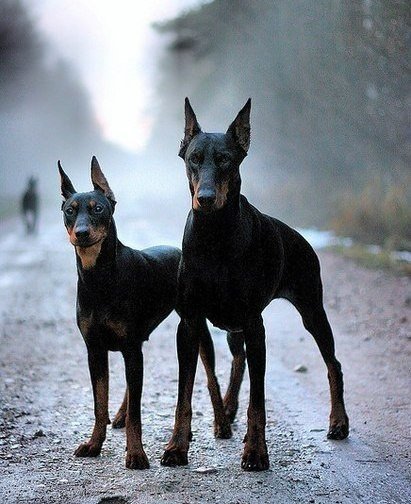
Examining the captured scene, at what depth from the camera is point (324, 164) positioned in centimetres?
2116

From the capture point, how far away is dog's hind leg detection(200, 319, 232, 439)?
507cm

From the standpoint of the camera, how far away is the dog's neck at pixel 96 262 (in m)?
4.56

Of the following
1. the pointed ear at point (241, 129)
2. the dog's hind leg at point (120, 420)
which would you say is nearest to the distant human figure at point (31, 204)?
the dog's hind leg at point (120, 420)

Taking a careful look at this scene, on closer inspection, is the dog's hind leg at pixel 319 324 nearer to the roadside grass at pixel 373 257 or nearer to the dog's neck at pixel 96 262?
the dog's neck at pixel 96 262

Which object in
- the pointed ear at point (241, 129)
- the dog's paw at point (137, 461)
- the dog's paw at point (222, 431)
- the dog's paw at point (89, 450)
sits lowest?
the dog's paw at point (137, 461)

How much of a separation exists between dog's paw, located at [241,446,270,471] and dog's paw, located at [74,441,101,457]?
0.93 m

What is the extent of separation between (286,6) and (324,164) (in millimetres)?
4404

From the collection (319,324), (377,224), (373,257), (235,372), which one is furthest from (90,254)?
(377,224)

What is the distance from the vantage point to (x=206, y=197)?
4.08 meters

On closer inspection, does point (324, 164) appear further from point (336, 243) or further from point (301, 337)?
point (301, 337)

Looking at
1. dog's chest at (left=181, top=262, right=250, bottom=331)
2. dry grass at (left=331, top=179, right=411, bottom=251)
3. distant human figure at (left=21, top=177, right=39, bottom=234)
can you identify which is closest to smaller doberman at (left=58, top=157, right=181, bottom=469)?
dog's chest at (left=181, top=262, right=250, bottom=331)

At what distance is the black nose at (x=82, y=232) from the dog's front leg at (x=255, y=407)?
1080mm

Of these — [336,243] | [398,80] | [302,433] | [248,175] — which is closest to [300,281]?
[302,433]

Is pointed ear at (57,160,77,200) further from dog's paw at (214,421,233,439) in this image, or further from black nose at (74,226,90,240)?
dog's paw at (214,421,233,439)
